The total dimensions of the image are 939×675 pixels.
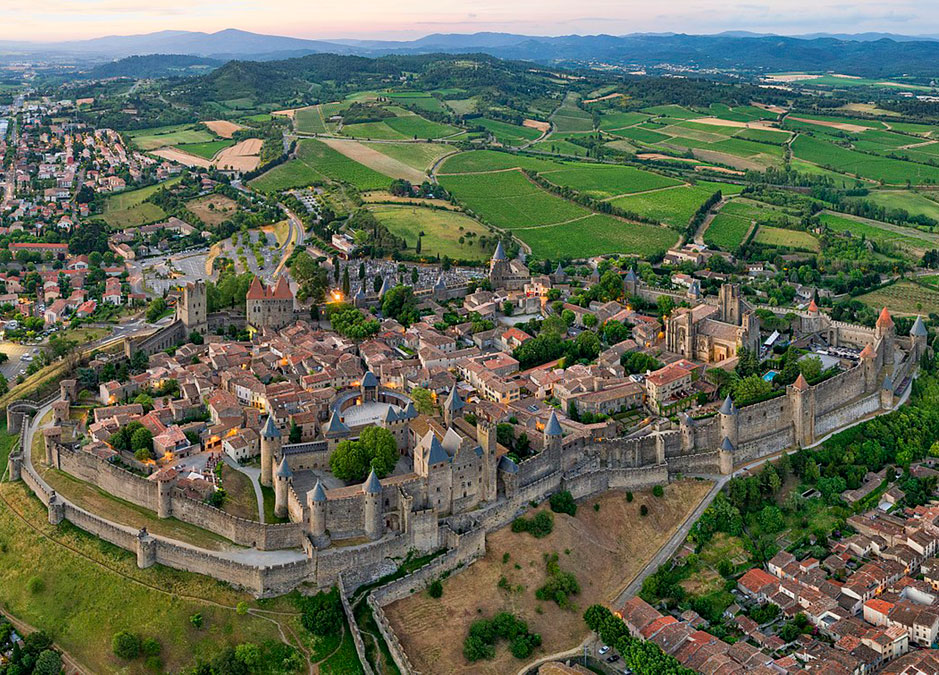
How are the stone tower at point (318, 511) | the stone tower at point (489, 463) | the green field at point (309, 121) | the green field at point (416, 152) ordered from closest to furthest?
the stone tower at point (318, 511)
the stone tower at point (489, 463)
the green field at point (416, 152)
the green field at point (309, 121)

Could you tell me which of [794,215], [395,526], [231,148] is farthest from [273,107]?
[395,526]

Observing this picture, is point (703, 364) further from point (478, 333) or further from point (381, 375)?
point (381, 375)

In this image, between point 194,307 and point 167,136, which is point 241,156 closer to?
point 167,136

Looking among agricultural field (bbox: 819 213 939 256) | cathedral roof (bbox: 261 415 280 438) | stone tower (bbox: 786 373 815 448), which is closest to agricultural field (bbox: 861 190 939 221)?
agricultural field (bbox: 819 213 939 256)

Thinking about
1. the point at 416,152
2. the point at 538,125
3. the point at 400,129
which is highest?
the point at 400,129

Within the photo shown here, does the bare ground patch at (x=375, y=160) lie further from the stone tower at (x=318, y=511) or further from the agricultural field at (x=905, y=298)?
the stone tower at (x=318, y=511)

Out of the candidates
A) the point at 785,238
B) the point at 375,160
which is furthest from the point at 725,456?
the point at 375,160

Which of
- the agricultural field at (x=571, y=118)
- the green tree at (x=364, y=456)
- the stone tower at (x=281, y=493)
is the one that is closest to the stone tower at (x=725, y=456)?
the green tree at (x=364, y=456)
